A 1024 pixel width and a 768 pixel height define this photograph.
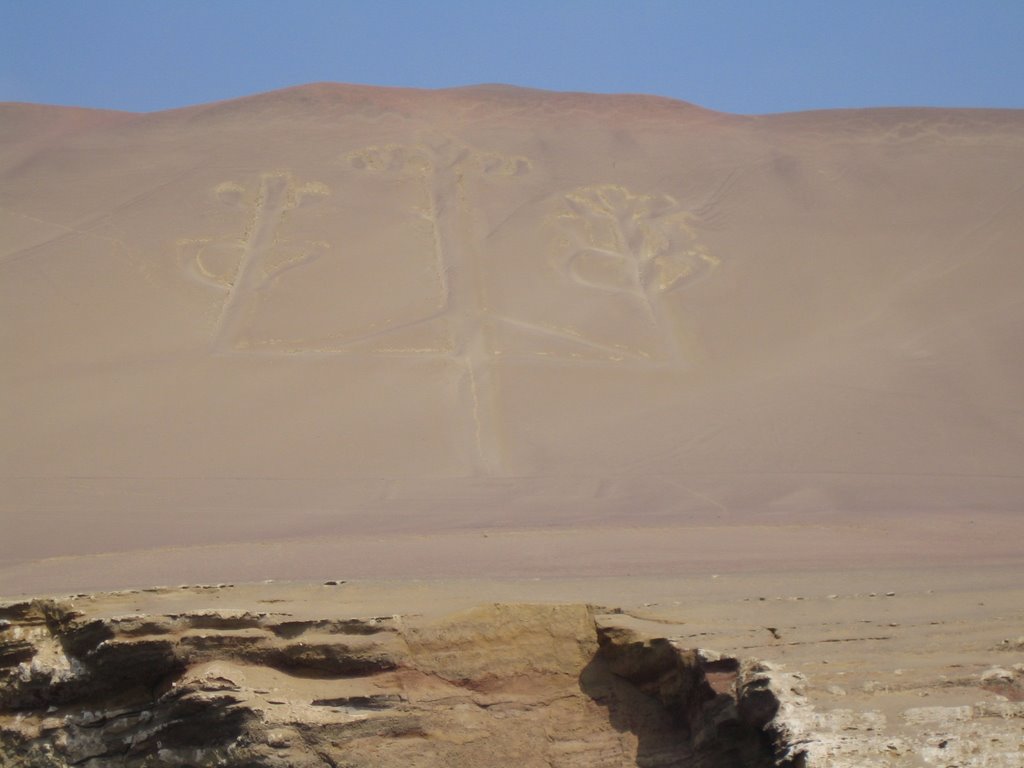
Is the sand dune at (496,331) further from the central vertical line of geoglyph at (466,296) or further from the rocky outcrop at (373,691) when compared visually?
the rocky outcrop at (373,691)

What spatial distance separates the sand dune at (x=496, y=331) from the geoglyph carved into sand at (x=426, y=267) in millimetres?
65

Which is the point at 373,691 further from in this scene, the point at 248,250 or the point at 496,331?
the point at 248,250

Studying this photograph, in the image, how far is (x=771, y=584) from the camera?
6.50 metres

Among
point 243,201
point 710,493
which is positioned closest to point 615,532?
point 710,493

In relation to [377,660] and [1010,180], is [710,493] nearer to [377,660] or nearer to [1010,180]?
[377,660]

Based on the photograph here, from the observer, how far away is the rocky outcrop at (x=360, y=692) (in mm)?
4484

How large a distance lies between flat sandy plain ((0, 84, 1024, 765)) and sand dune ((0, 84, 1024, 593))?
70 millimetres

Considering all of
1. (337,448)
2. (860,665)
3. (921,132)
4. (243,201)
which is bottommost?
(860,665)

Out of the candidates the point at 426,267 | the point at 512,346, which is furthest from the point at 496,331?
the point at 426,267

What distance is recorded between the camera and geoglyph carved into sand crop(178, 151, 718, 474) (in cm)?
1892

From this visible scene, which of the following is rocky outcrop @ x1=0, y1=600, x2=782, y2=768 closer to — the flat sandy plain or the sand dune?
the flat sandy plain

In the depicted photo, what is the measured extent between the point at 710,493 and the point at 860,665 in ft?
33.1

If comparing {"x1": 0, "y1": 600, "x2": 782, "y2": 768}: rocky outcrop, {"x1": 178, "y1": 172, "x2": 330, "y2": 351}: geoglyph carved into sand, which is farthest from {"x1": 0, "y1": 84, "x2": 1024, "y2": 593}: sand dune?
{"x1": 0, "y1": 600, "x2": 782, "y2": 768}: rocky outcrop

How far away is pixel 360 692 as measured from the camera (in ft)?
15.2
